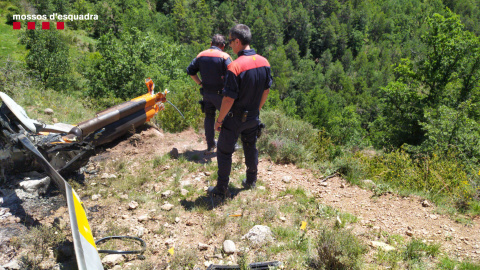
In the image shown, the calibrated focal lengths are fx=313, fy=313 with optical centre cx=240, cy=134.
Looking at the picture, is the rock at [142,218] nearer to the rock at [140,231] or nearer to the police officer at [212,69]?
the rock at [140,231]

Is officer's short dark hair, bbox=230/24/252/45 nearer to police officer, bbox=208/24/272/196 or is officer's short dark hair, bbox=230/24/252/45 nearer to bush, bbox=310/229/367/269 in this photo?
police officer, bbox=208/24/272/196

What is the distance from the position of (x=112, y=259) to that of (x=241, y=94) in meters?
2.19

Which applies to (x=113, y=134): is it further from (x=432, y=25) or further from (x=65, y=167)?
(x=432, y=25)

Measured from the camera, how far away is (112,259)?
3072 mm

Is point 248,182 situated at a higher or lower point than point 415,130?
higher

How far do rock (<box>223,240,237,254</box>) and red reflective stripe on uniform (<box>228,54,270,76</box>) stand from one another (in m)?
1.82

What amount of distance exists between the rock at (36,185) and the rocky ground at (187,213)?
0.06 meters

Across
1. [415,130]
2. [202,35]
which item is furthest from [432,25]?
[202,35]

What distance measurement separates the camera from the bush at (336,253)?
2813mm

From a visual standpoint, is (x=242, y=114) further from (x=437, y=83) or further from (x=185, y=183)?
(x=437, y=83)

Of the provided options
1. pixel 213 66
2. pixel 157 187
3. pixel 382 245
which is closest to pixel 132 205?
pixel 157 187

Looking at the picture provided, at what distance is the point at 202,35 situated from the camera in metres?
66.4

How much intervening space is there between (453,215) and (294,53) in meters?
75.5

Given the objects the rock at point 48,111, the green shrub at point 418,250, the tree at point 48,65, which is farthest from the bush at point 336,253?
the tree at point 48,65
